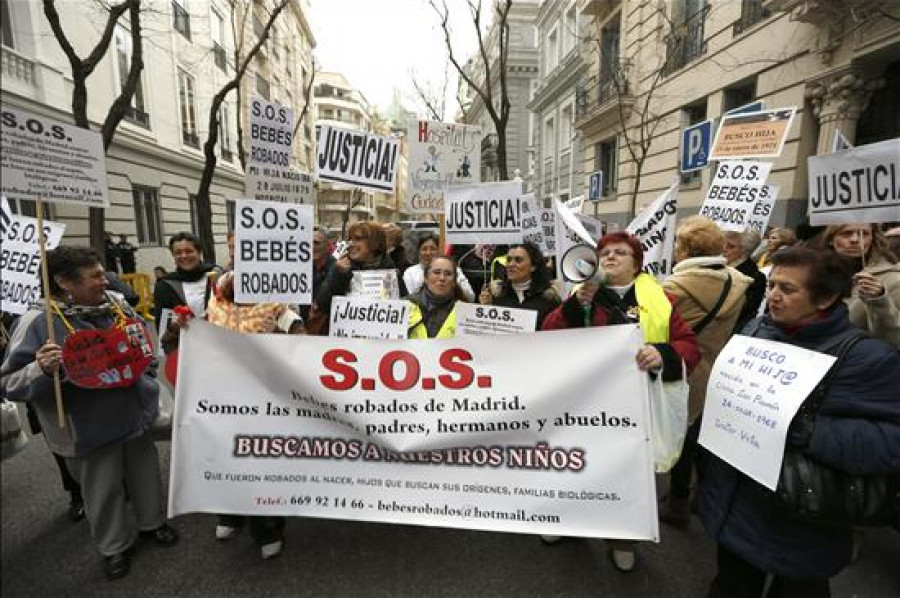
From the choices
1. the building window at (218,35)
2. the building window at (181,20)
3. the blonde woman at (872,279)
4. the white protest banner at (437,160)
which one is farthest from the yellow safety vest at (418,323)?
the building window at (218,35)

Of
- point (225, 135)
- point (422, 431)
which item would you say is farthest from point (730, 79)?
point (225, 135)

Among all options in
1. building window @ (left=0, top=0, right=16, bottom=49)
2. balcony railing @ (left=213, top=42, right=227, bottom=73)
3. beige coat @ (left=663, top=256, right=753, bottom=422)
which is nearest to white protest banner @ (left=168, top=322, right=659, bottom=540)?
beige coat @ (left=663, top=256, right=753, bottom=422)

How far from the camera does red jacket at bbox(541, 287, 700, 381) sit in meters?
2.34

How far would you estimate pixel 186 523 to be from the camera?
10.4 feet

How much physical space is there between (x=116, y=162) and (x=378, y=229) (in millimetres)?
12731

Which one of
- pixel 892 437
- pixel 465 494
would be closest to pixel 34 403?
pixel 465 494

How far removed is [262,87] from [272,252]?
93.5 ft

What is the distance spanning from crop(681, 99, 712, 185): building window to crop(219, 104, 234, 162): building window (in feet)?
61.2

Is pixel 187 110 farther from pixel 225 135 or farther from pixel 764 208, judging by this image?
pixel 764 208

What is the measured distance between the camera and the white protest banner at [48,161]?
235cm

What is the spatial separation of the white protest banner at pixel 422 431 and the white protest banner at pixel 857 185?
204cm

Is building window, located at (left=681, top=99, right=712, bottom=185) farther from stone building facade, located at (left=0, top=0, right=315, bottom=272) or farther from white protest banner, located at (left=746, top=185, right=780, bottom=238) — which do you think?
stone building facade, located at (left=0, top=0, right=315, bottom=272)

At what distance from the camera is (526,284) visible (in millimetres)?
3430

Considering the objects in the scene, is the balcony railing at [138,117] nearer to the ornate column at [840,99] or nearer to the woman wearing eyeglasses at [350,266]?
the woman wearing eyeglasses at [350,266]
